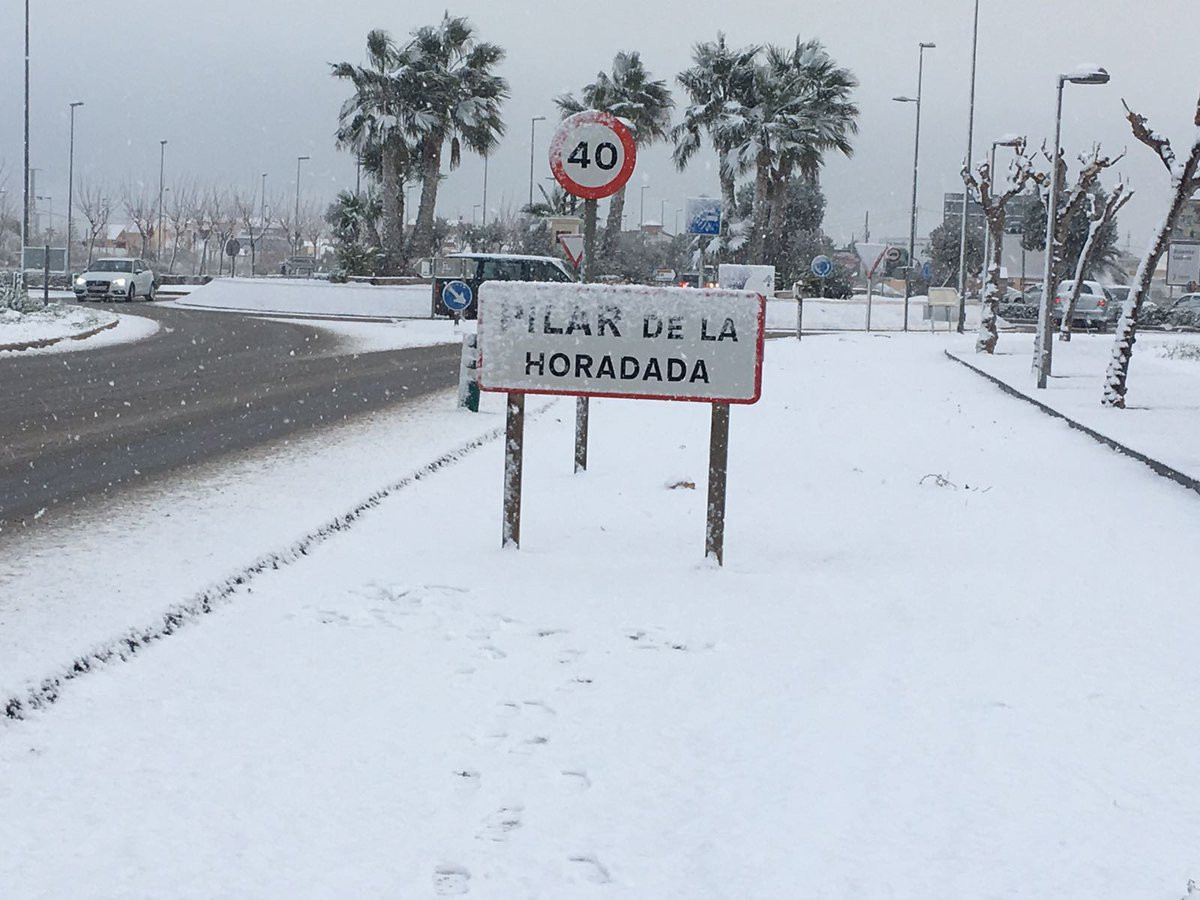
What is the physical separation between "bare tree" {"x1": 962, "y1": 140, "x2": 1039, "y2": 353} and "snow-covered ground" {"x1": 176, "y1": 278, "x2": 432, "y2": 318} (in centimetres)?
2044

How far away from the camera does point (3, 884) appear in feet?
10.3

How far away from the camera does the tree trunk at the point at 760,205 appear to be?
50.7m

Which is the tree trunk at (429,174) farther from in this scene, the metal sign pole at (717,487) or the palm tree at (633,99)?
the metal sign pole at (717,487)

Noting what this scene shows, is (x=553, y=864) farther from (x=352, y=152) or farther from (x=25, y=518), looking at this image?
(x=352, y=152)

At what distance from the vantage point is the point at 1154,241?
1658cm

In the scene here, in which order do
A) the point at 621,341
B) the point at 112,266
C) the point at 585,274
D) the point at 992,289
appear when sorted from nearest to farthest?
1. the point at 621,341
2. the point at 585,274
3. the point at 992,289
4. the point at 112,266

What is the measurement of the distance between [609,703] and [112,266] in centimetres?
4986

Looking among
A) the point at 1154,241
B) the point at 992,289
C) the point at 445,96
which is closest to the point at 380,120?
the point at 445,96

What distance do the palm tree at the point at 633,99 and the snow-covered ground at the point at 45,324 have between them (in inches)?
1102

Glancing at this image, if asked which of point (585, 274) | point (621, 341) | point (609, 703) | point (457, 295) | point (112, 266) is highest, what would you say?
point (112, 266)

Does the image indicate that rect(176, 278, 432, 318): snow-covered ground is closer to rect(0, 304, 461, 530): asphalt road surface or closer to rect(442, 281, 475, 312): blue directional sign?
rect(0, 304, 461, 530): asphalt road surface

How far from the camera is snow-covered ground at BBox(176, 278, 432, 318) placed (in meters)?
45.4

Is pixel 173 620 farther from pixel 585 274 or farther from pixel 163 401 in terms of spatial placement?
pixel 163 401

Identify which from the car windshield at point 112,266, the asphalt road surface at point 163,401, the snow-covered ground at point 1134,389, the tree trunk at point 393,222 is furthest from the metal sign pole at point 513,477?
the car windshield at point 112,266
